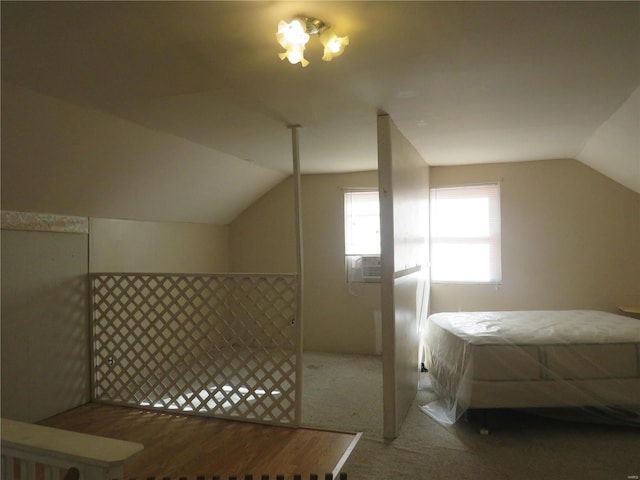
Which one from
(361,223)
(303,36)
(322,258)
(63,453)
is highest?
(303,36)

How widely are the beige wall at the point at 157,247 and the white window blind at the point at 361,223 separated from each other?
163 cm

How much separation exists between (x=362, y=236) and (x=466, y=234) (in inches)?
44.7

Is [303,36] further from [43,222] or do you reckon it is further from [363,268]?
[363,268]

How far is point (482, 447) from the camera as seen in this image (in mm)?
2512

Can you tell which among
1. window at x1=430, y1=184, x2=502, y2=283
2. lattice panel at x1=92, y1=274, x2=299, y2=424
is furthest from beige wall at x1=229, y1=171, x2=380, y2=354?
lattice panel at x1=92, y1=274, x2=299, y2=424

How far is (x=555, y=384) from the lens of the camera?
2.64m

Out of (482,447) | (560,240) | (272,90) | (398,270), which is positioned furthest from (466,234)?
(272,90)

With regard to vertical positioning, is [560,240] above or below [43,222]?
below

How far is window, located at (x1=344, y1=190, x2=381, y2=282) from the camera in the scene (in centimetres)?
480

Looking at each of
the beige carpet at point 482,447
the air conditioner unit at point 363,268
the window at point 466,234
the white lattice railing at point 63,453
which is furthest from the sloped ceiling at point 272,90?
the beige carpet at point 482,447

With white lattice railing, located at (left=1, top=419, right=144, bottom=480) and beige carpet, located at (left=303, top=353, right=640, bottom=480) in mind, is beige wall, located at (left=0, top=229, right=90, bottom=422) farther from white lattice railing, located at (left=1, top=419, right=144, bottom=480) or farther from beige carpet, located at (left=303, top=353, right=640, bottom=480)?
white lattice railing, located at (left=1, top=419, right=144, bottom=480)

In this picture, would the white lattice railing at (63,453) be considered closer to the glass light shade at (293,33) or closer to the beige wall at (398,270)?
the glass light shade at (293,33)

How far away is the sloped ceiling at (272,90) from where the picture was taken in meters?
1.64

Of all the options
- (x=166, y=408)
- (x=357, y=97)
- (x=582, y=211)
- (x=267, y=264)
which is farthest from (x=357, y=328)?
(x=357, y=97)
